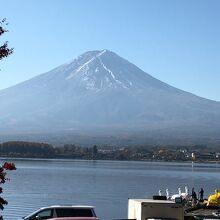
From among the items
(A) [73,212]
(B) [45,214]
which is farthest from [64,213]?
(B) [45,214]

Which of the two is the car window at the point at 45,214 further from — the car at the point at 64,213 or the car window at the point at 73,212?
the car window at the point at 73,212

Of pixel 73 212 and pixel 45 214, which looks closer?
pixel 73 212

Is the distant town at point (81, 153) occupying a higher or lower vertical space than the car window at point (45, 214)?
higher

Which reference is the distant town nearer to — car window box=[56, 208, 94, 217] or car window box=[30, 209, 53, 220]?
car window box=[30, 209, 53, 220]

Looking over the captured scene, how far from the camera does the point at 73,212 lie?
60.2 ft

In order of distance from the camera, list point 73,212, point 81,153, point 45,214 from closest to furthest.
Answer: point 73,212, point 45,214, point 81,153

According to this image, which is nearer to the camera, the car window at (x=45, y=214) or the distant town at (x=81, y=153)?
the car window at (x=45, y=214)

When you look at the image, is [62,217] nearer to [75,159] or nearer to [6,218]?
[6,218]

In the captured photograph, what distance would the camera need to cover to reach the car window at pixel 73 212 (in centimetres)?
1833

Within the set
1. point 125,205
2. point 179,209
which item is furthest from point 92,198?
point 179,209

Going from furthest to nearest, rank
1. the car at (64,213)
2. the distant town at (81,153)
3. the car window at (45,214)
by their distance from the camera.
Answer: the distant town at (81,153) → the car window at (45,214) → the car at (64,213)

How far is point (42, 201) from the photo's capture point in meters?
46.5

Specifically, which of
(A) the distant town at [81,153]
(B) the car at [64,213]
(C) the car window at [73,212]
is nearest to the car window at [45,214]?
(B) the car at [64,213]

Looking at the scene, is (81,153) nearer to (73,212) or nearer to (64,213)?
(64,213)
